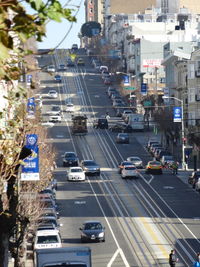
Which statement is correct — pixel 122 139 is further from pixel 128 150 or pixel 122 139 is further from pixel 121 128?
pixel 121 128

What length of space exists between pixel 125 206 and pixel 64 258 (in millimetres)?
36276

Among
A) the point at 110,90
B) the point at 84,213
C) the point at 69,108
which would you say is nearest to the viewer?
the point at 84,213

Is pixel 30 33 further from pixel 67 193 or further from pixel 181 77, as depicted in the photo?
pixel 181 77

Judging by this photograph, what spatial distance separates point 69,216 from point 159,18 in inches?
4854

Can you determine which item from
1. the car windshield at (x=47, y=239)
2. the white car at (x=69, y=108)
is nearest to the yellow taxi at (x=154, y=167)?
the car windshield at (x=47, y=239)

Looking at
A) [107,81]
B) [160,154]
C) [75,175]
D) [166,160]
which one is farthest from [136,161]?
[107,81]

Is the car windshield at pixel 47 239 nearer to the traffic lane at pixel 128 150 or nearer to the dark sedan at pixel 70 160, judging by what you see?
the dark sedan at pixel 70 160

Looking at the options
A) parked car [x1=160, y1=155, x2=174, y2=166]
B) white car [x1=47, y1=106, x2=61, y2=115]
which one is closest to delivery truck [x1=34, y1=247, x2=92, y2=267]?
parked car [x1=160, y1=155, x2=174, y2=166]

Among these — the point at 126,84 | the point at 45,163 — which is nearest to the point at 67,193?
the point at 45,163

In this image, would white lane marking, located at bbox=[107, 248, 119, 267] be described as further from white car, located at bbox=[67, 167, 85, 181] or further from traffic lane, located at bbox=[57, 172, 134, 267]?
white car, located at bbox=[67, 167, 85, 181]

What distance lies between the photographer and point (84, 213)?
61.8 metres

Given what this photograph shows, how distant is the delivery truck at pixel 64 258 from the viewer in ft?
93.6

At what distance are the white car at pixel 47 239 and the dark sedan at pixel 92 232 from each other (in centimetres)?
371

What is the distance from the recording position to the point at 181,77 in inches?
4520
